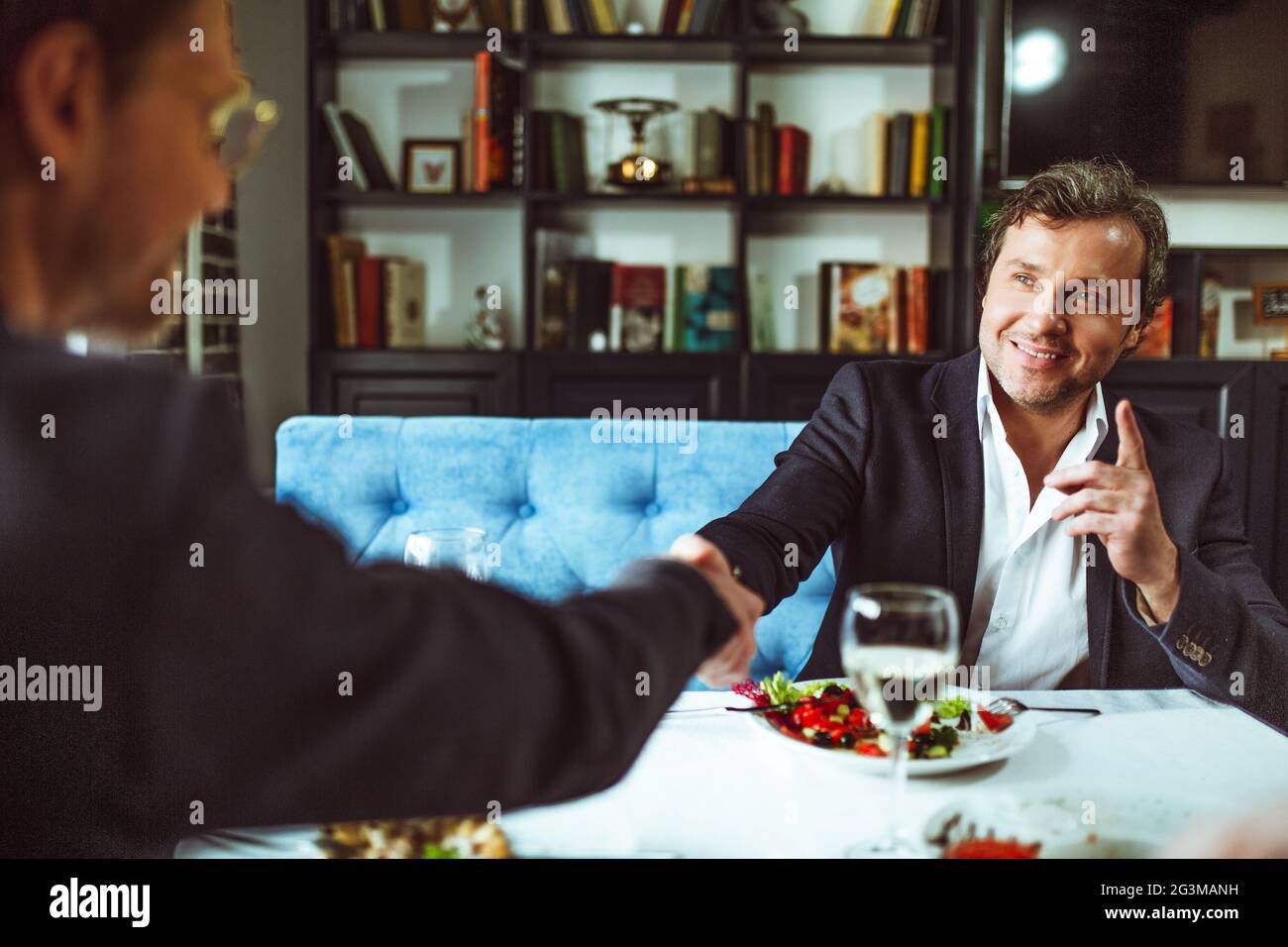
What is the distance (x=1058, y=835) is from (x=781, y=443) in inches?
33.4

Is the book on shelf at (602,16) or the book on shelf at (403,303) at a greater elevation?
the book on shelf at (602,16)

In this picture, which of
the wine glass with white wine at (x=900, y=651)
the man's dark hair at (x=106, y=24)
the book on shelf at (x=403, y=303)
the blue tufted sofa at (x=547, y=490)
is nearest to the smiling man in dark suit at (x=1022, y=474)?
the blue tufted sofa at (x=547, y=490)

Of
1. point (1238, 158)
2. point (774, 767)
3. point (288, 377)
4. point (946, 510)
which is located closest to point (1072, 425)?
point (946, 510)

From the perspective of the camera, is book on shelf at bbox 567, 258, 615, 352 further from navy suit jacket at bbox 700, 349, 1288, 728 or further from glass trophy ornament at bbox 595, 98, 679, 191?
navy suit jacket at bbox 700, 349, 1288, 728

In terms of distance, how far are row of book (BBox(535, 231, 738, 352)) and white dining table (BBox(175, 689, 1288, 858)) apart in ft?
6.42

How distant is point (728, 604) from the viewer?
598 mm

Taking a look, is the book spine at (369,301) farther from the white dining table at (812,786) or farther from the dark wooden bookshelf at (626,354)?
the white dining table at (812,786)

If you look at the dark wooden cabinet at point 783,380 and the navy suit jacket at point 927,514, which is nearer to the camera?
the navy suit jacket at point 927,514

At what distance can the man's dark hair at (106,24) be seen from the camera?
17.0 inches

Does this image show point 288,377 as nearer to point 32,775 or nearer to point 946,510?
point 946,510

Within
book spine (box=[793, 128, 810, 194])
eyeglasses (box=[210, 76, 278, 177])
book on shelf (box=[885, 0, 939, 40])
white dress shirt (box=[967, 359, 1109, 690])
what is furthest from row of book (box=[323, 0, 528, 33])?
eyeglasses (box=[210, 76, 278, 177])

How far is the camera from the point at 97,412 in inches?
15.7

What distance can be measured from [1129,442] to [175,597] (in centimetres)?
88

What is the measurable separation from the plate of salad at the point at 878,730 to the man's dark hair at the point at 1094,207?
667 mm
